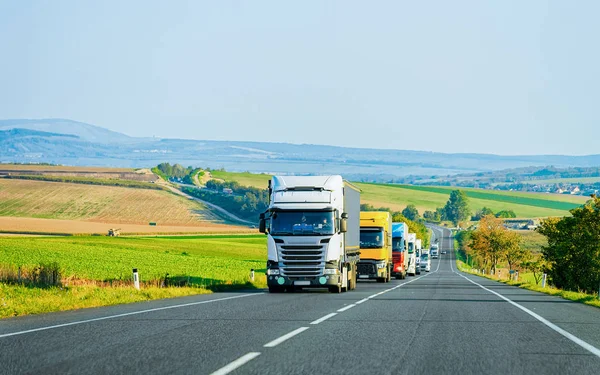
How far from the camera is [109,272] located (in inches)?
1889

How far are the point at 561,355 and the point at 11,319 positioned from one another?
34.5ft

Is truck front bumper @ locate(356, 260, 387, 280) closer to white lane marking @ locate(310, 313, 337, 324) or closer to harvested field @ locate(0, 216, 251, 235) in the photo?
white lane marking @ locate(310, 313, 337, 324)

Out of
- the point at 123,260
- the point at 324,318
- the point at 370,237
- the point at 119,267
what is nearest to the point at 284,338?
the point at 324,318

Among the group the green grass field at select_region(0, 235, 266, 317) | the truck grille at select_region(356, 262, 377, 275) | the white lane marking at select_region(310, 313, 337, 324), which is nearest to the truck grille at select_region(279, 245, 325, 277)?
the green grass field at select_region(0, 235, 266, 317)

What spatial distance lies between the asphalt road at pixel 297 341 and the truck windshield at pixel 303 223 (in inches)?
349

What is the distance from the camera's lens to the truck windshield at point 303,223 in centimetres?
3091

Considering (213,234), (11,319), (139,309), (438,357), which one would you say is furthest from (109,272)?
(213,234)

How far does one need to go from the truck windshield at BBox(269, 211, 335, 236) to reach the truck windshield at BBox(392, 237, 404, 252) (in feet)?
97.5

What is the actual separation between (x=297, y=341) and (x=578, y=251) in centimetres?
5999

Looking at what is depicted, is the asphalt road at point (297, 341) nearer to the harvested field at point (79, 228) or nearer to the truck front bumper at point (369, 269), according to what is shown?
the truck front bumper at point (369, 269)

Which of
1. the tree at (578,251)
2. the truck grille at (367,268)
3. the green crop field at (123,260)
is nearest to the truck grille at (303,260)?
the green crop field at (123,260)

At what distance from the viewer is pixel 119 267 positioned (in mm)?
52656

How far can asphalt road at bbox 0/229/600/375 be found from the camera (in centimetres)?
1088

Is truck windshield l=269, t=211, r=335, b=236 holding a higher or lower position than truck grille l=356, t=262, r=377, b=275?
higher
